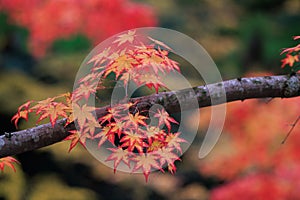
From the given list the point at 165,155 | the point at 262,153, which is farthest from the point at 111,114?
the point at 262,153

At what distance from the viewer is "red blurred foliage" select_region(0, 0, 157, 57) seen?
4.19 metres

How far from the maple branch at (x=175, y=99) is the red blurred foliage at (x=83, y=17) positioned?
255 cm

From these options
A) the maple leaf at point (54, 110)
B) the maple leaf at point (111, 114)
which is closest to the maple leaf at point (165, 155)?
the maple leaf at point (111, 114)

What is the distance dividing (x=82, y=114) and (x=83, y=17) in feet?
9.33

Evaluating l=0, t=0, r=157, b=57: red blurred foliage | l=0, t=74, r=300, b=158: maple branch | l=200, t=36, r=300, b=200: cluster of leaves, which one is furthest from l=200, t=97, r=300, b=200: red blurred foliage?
l=0, t=74, r=300, b=158: maple branch

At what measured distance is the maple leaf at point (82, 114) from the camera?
1.56 m

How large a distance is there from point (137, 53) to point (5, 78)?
3303 mm

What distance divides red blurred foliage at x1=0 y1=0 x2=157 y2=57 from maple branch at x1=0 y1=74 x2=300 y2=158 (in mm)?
2554

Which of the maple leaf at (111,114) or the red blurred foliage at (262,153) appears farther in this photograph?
the red blurred foliage at (262,153)

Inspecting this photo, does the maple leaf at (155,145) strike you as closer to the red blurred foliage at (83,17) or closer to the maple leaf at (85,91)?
the maple leaf at (85,91)

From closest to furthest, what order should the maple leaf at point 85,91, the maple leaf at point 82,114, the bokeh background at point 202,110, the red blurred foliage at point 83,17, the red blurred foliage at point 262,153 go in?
1. the maple leaf at point 82,114
2. the maple leaf at point 85,91
3. the red blurred foliage at point 262,153
4. the bokeh background at point 202,110
5. the red blurred foliage at point 83,17

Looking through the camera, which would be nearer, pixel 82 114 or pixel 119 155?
→ pixel 82 114

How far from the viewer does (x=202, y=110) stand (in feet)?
14.5

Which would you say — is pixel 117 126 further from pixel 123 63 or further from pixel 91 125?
Answer: pixel 123 63
